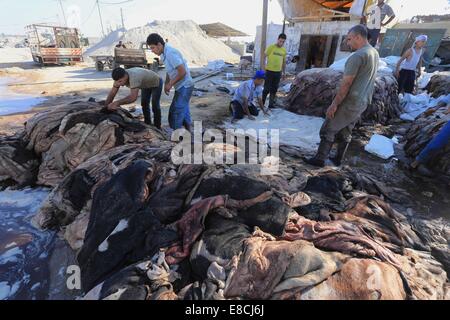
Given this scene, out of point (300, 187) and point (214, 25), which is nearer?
point (300, 187)

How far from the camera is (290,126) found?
570 cm

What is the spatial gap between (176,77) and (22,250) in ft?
9.40

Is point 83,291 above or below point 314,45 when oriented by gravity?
below

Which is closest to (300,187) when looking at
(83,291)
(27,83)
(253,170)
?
(253,170)

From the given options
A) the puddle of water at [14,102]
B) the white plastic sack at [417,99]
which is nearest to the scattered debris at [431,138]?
the white plastic sack at [417,99]

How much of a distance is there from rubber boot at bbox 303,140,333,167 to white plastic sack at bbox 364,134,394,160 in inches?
51.9

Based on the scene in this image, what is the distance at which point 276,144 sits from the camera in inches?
174

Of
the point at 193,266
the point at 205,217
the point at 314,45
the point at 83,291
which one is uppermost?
the point at 314,45

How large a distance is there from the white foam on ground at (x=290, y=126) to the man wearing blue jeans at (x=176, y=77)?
143 centimetres

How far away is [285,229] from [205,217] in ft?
2.09

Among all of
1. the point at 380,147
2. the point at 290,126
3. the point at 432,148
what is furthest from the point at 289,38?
the point at 432,148

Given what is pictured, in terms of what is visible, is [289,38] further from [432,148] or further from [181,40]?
[181,40]

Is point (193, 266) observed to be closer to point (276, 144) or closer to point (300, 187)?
point (300, 187)

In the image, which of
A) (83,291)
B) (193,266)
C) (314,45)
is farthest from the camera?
(314,45)
